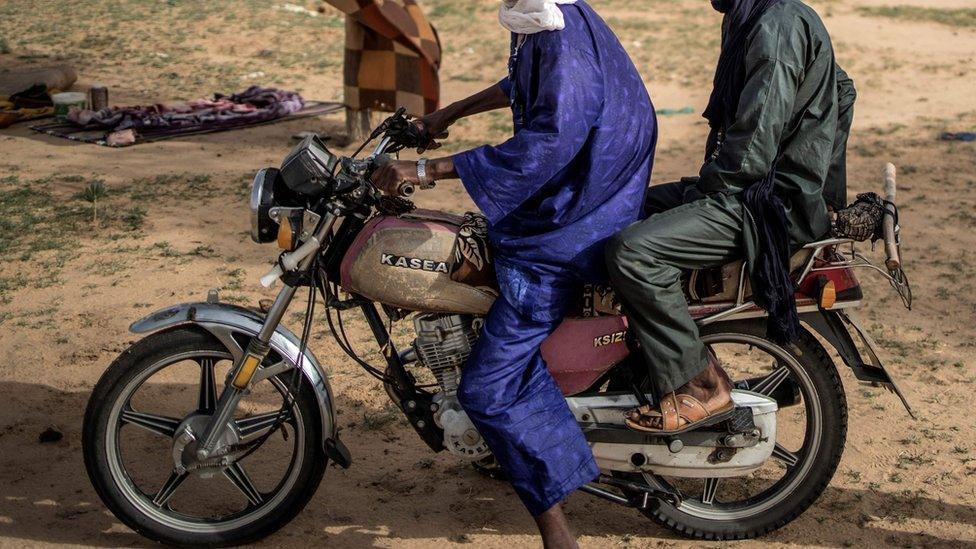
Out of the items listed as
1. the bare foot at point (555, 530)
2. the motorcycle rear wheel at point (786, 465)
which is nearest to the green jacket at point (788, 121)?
the motorcycle rear wheel at point (786, 465)

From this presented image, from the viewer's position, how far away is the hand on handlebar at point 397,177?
301 cm

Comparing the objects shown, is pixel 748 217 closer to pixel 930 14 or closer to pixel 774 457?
pixel 774 457

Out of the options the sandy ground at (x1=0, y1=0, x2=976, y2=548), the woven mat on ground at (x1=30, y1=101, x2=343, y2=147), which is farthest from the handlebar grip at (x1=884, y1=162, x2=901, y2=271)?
the woven mat on ground at (x1=30, y1=101, x2=343, y2=147)

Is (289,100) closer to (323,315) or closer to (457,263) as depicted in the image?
(323,315)

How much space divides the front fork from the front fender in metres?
0.04

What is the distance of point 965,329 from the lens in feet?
17.5

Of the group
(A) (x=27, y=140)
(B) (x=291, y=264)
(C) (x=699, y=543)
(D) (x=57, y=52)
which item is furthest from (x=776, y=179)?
(D) (x=57, y=52)

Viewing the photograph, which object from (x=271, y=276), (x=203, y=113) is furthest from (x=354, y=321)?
(x=203, y=113)

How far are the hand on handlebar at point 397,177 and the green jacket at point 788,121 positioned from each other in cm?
94

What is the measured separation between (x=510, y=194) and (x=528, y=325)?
42 centimetres

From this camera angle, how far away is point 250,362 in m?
3.33

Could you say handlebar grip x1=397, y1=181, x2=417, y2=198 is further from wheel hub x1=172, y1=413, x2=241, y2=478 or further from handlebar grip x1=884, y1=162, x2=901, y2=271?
handlebar grip x1=884, y1=162, x2=901, y2=271

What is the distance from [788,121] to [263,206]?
161 centimetres

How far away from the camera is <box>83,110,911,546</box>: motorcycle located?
3.19 meters
